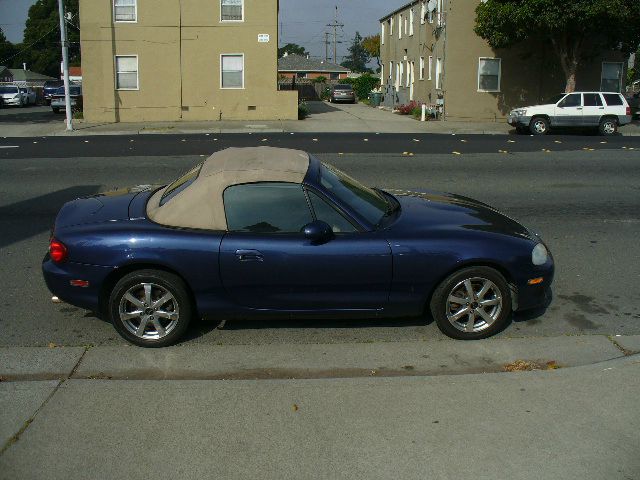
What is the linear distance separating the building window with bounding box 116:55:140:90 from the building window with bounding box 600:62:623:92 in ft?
67.2

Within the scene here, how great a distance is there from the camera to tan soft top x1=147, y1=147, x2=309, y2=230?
17.7 feet

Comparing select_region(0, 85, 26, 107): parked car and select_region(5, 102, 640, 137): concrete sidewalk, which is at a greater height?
select_region(0, 85, 26, 107): parked car

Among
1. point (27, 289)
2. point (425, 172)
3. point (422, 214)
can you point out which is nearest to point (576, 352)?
point (422, 214)

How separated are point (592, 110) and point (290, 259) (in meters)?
22.9

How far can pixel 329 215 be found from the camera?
5402mm

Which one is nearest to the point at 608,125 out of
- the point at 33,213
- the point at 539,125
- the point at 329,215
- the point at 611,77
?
the point at 539,125

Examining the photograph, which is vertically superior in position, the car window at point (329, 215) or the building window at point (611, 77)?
the building window at point (611, 77)

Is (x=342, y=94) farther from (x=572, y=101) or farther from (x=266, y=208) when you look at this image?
(x=266, y=208)

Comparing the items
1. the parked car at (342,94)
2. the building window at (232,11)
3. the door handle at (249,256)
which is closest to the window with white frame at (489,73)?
the building window at (232,11)

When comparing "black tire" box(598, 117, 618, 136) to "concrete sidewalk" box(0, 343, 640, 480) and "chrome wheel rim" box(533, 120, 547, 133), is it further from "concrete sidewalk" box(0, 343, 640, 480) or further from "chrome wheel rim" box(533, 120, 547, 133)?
"concrete sidewalk" box(0, 343, 640, 480)

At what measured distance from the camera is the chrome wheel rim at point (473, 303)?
17.9 feet

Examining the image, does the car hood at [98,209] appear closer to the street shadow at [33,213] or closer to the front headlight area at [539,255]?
the street shadow at [33,213]

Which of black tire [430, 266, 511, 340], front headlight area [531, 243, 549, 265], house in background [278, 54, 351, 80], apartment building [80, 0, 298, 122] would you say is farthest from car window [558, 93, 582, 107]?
house in background [278, 54, 351, 80]

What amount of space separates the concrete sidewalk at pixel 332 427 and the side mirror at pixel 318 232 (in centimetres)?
108
